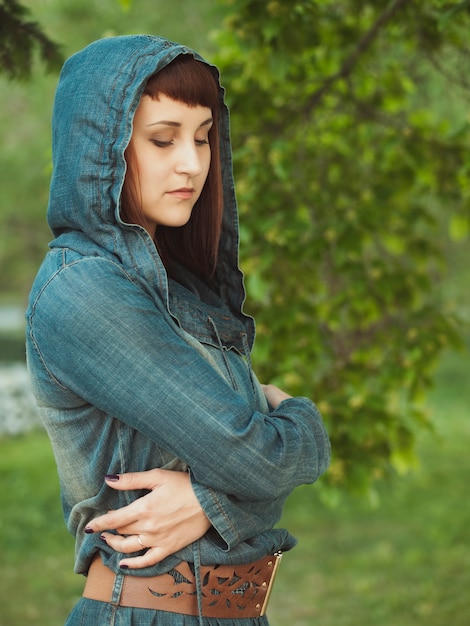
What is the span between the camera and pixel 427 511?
8281 millimetres

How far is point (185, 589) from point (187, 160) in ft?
2.74

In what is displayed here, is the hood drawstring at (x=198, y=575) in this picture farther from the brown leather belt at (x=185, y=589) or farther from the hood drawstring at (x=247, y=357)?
the hood drawstring at (x=247, y=357)

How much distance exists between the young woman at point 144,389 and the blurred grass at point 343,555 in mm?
3206

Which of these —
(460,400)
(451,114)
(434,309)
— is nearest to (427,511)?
(451,114)

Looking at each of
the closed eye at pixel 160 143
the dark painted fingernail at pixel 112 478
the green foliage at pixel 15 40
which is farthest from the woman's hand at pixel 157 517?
the green foliage at pixel 15 40

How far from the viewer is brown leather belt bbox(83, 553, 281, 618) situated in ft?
5.38

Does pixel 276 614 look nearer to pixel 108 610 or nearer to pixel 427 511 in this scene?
pixel 427 511

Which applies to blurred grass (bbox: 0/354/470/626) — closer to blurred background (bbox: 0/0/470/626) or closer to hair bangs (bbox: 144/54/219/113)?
blurred background (bbox: 0/0/470/626)

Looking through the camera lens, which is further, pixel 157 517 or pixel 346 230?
pixel 346 230

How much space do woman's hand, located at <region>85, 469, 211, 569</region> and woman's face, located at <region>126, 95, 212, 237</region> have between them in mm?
539

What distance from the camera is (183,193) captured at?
181cm

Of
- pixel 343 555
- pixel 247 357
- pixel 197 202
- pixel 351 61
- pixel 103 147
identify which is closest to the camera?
pixel 103 147

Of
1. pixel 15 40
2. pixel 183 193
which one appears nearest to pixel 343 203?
pixel 15 40

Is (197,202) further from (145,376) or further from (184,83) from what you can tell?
(145,376)
